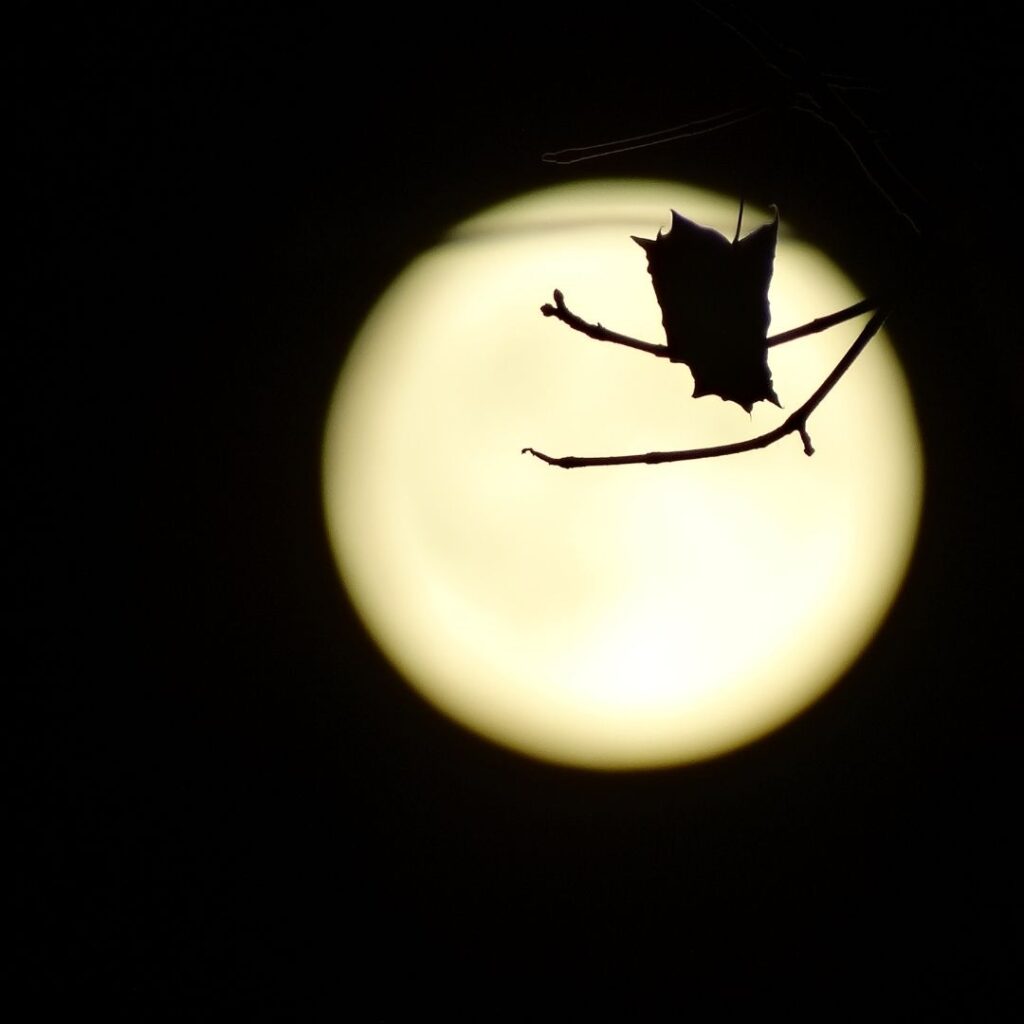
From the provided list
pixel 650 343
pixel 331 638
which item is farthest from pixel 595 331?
pixel 331 638

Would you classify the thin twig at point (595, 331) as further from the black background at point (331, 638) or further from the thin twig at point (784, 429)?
the black background at point (331, 638)

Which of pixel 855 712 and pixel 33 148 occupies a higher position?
pixel 33 148

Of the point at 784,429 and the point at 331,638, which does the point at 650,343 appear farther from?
the point at 331,638

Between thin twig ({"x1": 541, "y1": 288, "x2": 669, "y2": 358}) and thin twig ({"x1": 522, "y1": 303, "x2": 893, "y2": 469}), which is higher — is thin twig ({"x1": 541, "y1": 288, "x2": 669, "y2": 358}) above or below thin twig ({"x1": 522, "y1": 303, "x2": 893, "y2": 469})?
above

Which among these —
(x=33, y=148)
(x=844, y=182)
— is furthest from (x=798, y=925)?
(x=33, y=148)

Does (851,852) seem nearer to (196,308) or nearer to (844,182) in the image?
(844,182)

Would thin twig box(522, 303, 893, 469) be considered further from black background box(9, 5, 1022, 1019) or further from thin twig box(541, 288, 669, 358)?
black background box(9, 5, 1022, 1019)

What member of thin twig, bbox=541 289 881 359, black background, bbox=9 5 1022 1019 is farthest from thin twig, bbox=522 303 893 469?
black background, bbox=9 5 1022 1019
